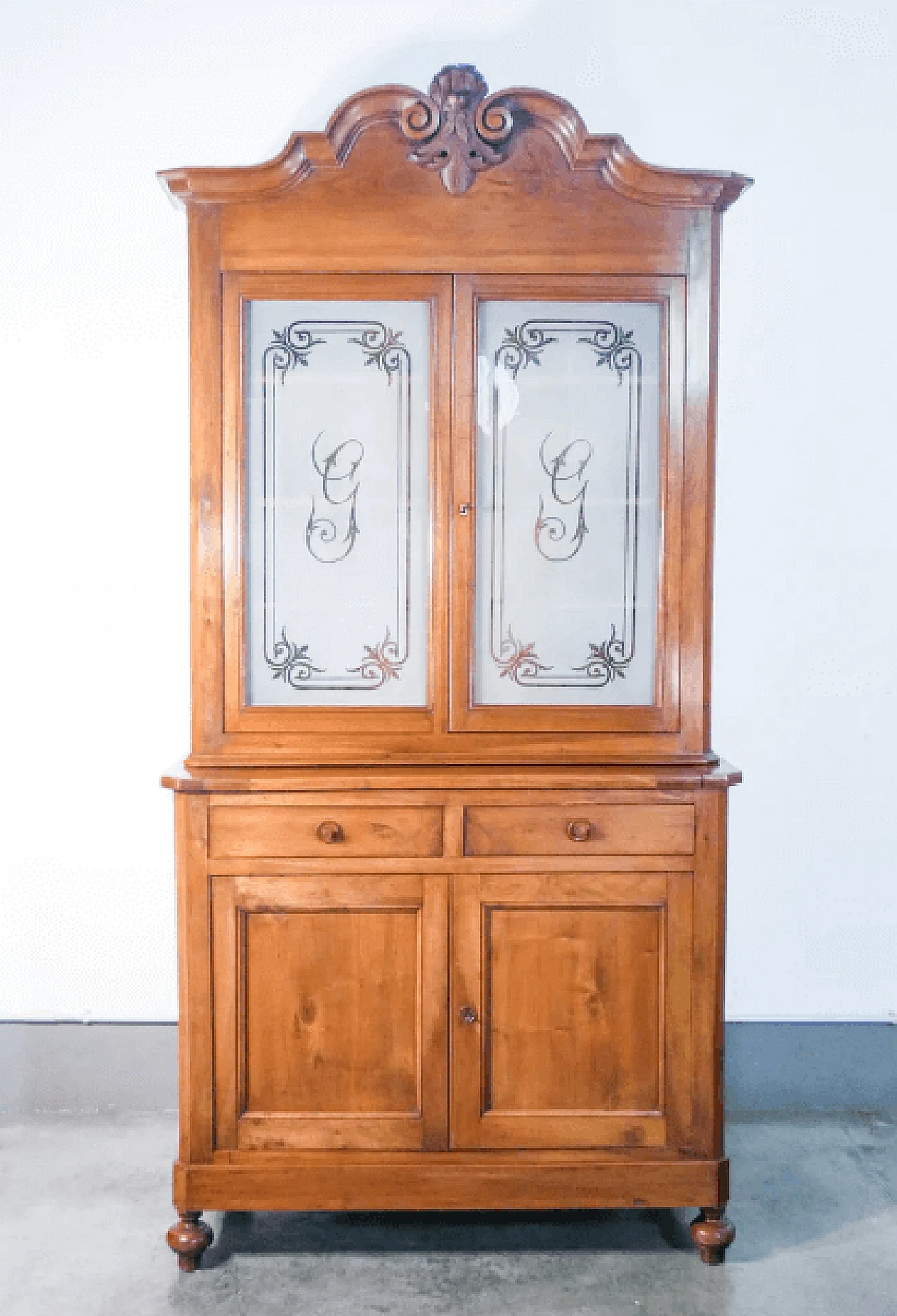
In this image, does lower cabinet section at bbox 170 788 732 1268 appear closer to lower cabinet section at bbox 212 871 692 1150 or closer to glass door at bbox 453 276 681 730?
lower cabinet section at bbox 212 871 692 1150

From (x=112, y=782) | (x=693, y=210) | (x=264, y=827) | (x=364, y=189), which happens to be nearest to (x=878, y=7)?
(x=693, y=210)

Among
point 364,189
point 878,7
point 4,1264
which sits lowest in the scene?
point 4,1264

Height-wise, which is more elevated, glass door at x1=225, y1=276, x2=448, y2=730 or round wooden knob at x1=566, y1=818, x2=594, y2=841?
glass door at x1=225, y1=276, x2=448, y2=730

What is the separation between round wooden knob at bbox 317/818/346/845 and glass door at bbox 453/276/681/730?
342 mm

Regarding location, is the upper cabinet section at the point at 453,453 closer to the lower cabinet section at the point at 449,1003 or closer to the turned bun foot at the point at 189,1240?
the lower cabinet section at the point at 449,1003

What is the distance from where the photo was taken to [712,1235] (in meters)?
2.37

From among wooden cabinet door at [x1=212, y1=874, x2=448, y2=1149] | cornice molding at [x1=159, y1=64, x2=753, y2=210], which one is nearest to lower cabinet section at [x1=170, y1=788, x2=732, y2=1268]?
wooden cabinet door at [x1=212, y1=874, x2=448, y2=1149]

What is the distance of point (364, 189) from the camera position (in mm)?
2311

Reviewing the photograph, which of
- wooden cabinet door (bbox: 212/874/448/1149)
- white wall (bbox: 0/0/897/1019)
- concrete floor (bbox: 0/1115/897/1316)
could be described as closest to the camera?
concrete floor (bbox: 0/1115/897/1316)

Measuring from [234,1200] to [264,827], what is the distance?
2.59 feet

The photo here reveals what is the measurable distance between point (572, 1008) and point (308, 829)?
68cm

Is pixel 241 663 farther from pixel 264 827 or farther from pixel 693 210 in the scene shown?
pixel 693 210

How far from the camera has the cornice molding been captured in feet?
7.41

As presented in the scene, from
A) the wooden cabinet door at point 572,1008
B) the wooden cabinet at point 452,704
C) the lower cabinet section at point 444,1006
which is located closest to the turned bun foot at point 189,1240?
the wooden cabinet at point 452,704
